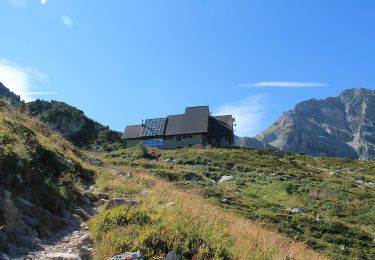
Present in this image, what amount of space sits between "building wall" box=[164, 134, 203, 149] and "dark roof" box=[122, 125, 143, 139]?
612 cm

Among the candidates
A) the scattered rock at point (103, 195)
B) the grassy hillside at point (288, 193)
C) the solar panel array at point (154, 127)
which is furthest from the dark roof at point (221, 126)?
the scattered rock at point (103, 195)

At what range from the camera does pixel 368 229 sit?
25.6 m

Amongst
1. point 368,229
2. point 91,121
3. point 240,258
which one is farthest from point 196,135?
point 240,258

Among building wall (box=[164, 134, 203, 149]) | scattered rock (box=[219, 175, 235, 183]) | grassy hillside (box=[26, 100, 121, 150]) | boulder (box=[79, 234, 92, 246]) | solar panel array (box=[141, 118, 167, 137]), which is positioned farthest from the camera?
grassy hillside (box=[26, 100, 121, 150])

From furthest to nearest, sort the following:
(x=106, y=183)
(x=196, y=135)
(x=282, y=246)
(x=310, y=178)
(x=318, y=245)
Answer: (x=196, y=135)
(x=310, y=178)
(x=318, y=245)
(x=106, y=183)
(x=282, y=246)

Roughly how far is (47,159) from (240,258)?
779cm

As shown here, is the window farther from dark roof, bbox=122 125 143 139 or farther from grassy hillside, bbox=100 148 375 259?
grassy hillside, bbox=100 148 375 259

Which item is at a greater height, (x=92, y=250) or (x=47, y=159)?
(x=47, y=159)

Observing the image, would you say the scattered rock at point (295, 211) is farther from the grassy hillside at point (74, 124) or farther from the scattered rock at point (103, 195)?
the grassy hillside at point (74, 124)

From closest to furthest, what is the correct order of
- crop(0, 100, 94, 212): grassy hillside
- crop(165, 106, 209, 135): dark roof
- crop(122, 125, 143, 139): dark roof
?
crop(0, 100, 94, 212): grassy hillside, crop(165, 106, 209, 135): dark roof, crop(122, 125, 143, 139): dark roof

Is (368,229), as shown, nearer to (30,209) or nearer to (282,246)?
(282,246)

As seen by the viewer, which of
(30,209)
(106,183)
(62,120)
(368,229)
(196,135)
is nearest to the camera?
(30,209)

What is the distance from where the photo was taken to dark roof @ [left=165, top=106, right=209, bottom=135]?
264 feet

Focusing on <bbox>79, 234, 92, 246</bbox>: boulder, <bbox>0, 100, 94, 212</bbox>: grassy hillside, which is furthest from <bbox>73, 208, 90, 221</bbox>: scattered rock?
<bbox>79, 234, 92, 246</bbox>: boulder
